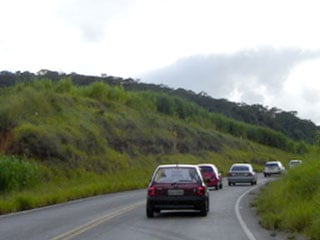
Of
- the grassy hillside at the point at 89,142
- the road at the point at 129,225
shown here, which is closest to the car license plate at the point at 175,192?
the road at the point at 129,225

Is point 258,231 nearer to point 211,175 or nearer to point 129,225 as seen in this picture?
point 129,225

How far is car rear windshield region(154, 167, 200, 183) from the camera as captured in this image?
76.0 ft

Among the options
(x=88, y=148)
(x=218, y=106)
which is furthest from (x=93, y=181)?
(x=218, y=106)

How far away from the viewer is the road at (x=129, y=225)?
17.5m

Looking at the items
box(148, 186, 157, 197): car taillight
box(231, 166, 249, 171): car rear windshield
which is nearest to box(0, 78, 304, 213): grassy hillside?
box(231, 166, 249, 171): car rear windshield

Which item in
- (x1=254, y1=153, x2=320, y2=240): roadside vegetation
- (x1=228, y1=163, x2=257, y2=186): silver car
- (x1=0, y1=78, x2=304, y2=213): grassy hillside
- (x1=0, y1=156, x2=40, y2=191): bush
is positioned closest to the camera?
(x1=254, y1=153, x2=320, y2=240): roadside vegetation

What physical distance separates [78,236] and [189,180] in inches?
249

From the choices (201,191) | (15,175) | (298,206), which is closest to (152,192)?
(201,191)

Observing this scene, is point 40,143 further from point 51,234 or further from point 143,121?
point 51,234

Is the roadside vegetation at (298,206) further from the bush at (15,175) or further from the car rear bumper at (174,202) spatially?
the bush at (15,175)

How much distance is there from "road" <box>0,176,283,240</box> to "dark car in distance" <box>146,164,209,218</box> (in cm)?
36

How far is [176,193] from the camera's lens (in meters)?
22.8

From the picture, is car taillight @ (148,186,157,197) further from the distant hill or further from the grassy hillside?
the distant hill

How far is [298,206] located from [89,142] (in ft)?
141
